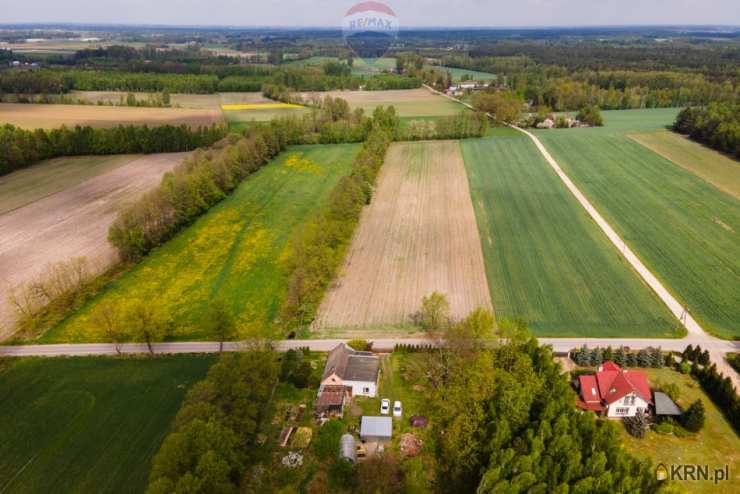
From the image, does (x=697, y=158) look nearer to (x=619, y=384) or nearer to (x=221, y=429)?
(x=619, y=384)

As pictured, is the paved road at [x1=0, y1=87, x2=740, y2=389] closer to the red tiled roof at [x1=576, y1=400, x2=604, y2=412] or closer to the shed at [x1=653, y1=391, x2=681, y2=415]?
the red tiled roof at [x1=576, y1=400, x2=604, y2=412]

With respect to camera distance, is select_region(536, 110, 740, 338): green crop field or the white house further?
select_region(536, 110, 740, 338): green crop field

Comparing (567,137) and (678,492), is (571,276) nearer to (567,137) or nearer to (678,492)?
(678,492)

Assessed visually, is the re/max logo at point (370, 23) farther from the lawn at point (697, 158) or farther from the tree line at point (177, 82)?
the tree line at point (177, 82)

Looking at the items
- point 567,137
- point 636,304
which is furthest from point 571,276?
point 567,137

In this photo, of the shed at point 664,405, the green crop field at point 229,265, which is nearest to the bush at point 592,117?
the green crop field at point 229,265

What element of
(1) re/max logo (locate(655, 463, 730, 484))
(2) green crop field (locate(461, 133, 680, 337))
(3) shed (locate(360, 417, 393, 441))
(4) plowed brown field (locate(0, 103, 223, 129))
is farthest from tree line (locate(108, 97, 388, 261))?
(1) re/max logo (locate(655, 463, 730, 484))

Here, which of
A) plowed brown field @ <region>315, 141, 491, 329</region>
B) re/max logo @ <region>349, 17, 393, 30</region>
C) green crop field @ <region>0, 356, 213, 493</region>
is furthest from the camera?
re/max logo @ <region>349, 17, 393, 30</region>
